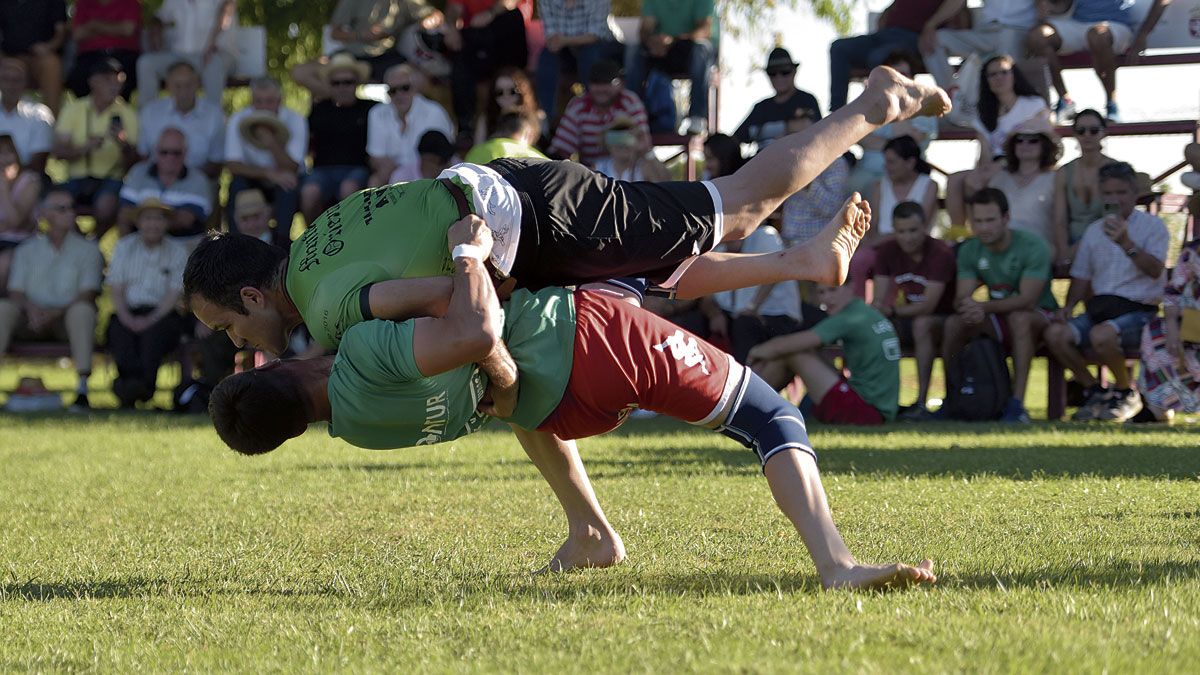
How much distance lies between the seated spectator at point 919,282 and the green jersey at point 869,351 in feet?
1.75

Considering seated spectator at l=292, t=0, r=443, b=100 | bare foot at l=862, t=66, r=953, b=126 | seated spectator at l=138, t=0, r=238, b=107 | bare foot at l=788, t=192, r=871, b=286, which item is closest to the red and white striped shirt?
seated spectator at l=292, t=0, r=443, b=100

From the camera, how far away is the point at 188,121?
15.0 metres

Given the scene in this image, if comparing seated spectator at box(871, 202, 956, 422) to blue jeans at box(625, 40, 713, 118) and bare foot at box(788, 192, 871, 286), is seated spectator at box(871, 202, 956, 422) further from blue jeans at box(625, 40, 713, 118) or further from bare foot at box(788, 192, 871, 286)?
bare foot at box(788, 192, 871, 286)

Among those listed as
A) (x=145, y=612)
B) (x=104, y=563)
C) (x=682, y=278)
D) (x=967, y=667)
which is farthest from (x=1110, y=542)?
(x=104, y=563)

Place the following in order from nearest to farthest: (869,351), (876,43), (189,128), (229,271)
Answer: (229,271)
(869,351)
(876,43)
(189,128)

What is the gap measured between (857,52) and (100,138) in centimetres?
757

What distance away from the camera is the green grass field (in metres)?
3.64

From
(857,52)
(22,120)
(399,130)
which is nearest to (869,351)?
(857,52)

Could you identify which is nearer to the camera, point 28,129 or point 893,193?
point 893,193

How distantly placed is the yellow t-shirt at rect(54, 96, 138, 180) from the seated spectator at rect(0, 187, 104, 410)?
878 millimetres

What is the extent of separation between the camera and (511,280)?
4816mm

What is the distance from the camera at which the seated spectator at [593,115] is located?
44.1 feet

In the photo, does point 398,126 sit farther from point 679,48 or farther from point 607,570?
point 607,570

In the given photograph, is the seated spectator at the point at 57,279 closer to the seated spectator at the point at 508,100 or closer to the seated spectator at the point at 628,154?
the seated spectator at the point at 508,100
